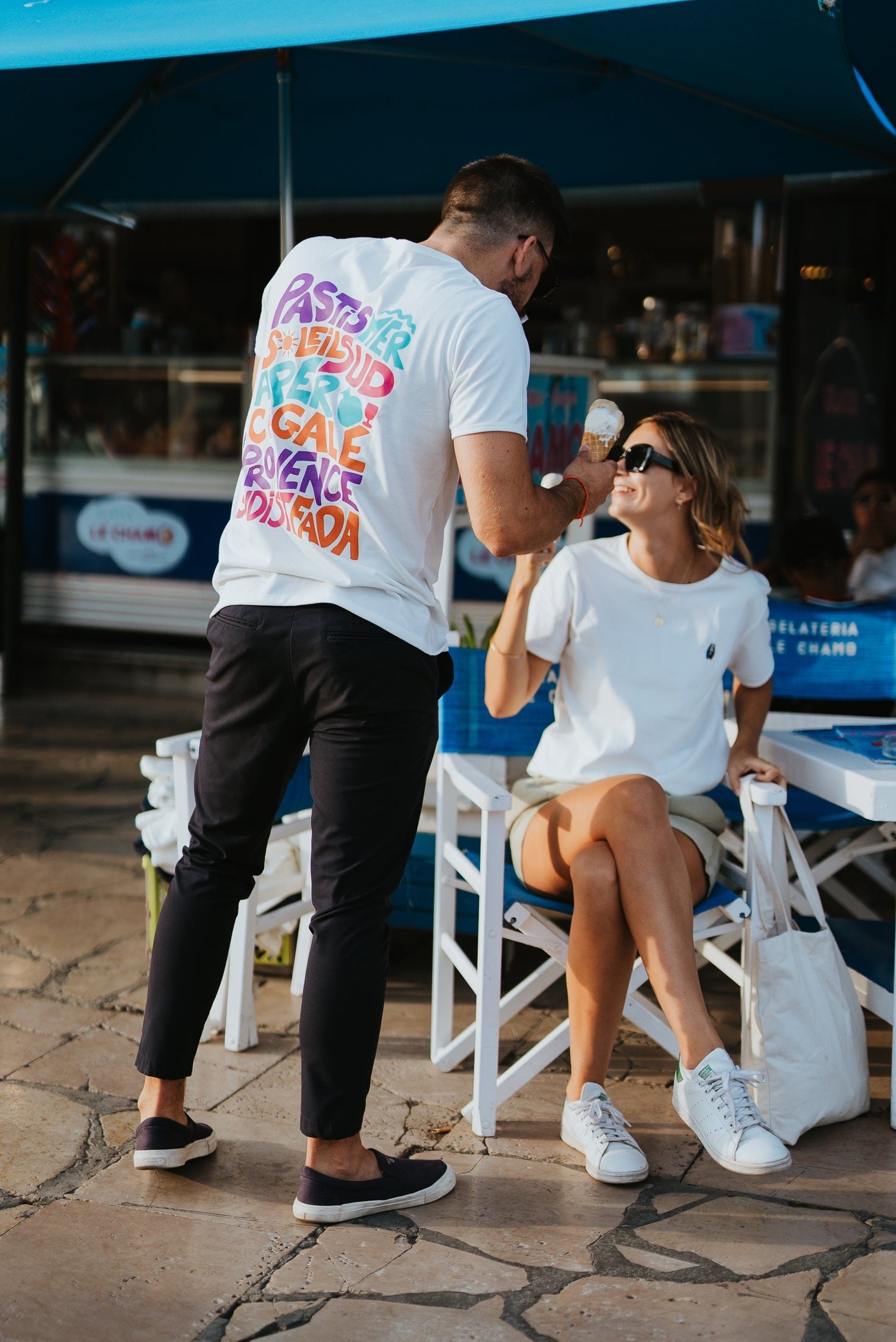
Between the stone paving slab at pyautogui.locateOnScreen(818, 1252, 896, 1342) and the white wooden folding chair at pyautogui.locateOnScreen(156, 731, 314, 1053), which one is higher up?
the white wooden folding chair at pyautogui.locateOnScreen(156, 731, 314, 1053)

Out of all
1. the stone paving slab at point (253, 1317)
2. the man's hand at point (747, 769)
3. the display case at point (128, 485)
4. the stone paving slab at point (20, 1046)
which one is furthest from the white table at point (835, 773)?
the display case at point (128, 485)

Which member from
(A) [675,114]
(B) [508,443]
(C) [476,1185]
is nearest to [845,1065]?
(C) [476,1185]

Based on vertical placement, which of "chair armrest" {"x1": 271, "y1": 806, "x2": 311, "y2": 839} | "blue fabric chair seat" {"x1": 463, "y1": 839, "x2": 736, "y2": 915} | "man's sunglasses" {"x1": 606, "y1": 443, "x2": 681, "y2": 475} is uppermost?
"man's sunglasses" {"x1": 606, "y1": 443, "x2": 681, "y2": 475}

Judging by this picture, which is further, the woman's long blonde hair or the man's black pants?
the woman's long blonde hair

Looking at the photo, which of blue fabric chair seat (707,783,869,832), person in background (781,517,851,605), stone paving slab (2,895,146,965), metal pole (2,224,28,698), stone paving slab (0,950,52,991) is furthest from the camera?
metal pole (2,224,28,698)

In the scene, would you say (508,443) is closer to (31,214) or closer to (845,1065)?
(845,1065)

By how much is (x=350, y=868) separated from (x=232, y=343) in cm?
663

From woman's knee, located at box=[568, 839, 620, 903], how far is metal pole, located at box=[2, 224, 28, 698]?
5196 millimetres

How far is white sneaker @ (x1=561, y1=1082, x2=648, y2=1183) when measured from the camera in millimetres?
2635

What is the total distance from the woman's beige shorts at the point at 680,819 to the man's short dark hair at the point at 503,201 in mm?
1139

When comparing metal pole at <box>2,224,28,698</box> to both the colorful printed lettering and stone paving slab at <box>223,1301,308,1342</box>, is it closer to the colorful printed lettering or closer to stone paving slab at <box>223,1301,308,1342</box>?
the colorful printed lettering

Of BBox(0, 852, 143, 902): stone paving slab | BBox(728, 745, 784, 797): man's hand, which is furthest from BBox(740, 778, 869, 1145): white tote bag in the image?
BBox(0, 852, 143, 902): stone paving slab

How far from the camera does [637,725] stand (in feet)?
9.86

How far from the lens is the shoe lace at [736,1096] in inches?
102
